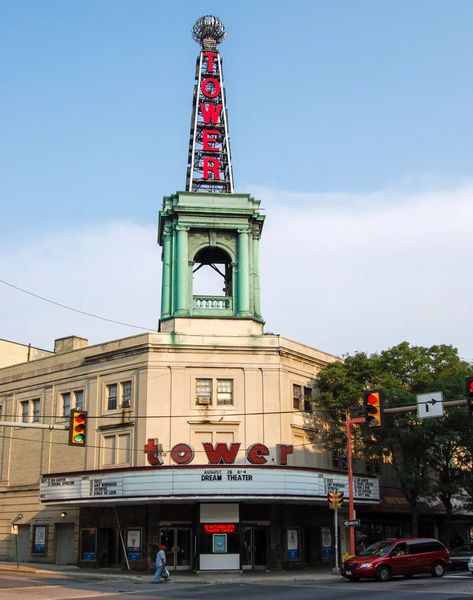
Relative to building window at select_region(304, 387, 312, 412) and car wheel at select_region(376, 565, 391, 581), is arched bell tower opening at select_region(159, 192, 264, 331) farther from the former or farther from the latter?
car wheel at select_region(376, 565, 391, 581)

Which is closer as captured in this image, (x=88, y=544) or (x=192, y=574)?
(x=192, y=574)

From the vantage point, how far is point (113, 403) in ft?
146

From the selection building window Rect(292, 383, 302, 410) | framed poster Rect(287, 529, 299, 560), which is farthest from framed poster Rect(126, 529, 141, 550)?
building window Rect(292, 383, 302, 410)

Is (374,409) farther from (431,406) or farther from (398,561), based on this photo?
(398,561)

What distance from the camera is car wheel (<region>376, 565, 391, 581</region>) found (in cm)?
3281

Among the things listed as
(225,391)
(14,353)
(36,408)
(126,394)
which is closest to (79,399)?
(126,394)

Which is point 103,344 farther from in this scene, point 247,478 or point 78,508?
point 247,478

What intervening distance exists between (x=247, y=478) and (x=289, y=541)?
6.23 m

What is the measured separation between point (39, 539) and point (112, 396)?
10.3 metres

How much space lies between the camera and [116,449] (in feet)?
142

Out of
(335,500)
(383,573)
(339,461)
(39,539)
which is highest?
(339,461)

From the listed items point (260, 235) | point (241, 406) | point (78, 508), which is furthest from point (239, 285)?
point (78, 508)

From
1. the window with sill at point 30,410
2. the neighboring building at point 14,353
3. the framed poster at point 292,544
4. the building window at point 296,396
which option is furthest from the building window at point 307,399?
the neighboring building at point 14,353

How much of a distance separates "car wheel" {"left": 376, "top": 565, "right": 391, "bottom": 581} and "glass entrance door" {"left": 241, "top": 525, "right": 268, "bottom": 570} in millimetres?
9473
